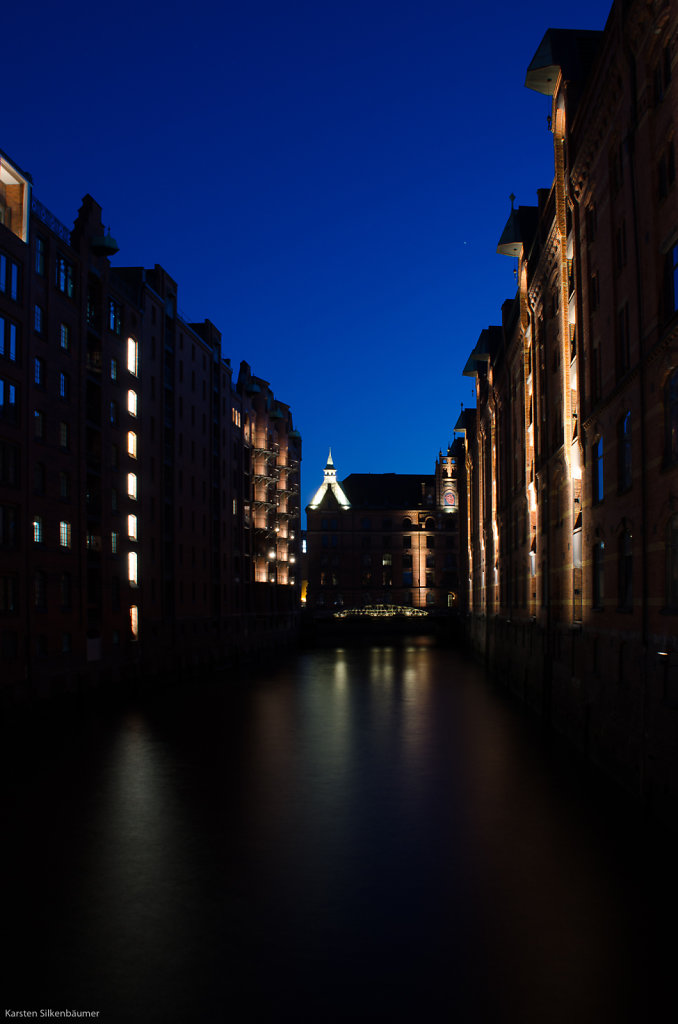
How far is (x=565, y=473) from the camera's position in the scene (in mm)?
34688

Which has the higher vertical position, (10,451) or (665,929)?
(10,451)

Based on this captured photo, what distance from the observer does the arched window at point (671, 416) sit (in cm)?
1944

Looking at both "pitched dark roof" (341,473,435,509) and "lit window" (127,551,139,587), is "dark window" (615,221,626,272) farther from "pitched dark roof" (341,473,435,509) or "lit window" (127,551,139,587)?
"pitched dark roof" (341,473,435,509)

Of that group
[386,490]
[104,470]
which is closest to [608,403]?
[104,470]

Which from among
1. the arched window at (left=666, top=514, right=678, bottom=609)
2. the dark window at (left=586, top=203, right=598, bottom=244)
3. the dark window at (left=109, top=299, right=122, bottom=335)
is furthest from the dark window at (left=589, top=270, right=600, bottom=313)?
the dark window at (left=109, top=299, right=122, bottom=335)

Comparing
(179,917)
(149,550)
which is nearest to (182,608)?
(149,550)

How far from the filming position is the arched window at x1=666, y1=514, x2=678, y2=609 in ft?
63.1

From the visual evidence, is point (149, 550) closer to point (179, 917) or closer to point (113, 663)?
point (113, 663)

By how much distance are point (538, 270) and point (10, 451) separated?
23.5 m

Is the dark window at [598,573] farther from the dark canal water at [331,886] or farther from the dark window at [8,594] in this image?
the dark window at [8,594]

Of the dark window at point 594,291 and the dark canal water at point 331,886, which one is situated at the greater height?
the dark window at point 594,291

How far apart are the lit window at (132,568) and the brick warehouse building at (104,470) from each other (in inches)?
11.5

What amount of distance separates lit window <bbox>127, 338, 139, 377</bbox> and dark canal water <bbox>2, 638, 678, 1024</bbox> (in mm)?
29103

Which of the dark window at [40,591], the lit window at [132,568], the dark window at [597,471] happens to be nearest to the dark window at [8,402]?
the dark window at [40,591]
